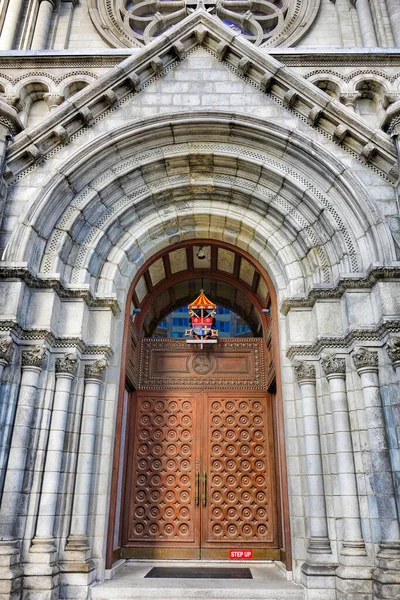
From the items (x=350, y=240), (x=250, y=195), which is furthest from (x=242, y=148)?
(x=350, y=240)

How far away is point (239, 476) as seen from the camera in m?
7.86

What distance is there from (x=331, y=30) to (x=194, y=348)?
8.75 metres

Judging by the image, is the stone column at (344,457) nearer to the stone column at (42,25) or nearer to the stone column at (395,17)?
the stone column at (395,17)

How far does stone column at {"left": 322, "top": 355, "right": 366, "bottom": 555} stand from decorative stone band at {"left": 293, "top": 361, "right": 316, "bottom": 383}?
0.28m

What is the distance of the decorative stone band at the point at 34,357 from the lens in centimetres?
619

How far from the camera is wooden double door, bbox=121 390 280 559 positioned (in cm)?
756

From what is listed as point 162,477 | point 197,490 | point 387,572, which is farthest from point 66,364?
point 387,572

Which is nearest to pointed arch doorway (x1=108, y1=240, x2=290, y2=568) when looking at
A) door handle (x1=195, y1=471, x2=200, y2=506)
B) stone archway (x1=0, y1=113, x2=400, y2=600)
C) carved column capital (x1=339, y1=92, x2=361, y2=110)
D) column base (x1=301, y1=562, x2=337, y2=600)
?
door handle (x1=195, y1=471, x2=200, y2=506)

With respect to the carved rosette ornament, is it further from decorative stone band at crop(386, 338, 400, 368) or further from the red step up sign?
the red step up sign

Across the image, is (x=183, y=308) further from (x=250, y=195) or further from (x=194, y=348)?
(x=250, y=195)

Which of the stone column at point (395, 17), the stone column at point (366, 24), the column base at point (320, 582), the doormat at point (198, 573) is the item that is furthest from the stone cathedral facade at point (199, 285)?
the stone column at point (395, 17)

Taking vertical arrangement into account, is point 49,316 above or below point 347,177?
below

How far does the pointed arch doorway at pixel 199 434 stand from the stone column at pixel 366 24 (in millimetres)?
6365

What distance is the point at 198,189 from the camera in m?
8.13
